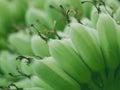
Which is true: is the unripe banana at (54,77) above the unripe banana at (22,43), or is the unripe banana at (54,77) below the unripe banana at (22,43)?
below

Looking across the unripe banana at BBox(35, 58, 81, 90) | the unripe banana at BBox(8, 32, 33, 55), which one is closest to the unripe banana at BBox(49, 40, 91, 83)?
the unripe banana at BBox(35, 58, 81, 90)

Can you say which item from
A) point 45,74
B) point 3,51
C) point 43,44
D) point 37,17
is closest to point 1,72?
point 3,51

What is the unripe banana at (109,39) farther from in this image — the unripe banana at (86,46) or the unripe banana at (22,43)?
the unripe banana at (22,43)

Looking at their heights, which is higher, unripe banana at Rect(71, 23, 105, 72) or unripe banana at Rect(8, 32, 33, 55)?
unripe banana at Rect(8, 32, 33, 55)

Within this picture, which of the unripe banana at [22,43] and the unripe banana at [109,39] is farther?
the unripe banana at [22,43]

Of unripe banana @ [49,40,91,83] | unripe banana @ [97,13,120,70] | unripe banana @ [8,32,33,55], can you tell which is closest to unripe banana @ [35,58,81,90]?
unripe banana @ [49,40,91,83]

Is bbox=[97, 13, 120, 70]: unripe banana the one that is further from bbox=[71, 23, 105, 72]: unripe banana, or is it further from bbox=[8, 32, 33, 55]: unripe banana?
bbox=[8, 32, 33, 55]: unripe banana

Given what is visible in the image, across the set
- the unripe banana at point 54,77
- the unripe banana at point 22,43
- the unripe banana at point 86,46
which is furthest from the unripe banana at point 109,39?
the unripe banana at point 22,43

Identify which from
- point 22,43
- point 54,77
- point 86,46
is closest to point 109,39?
point 86,46

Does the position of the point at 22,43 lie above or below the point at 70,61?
above

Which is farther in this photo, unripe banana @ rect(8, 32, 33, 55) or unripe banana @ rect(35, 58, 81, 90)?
unripe banana @ rect(8, 32, 33, 55)

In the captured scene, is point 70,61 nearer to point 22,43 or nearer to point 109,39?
point 109,39

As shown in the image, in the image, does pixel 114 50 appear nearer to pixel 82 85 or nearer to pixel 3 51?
pixel 82 85

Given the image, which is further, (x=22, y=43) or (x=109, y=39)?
(x=22, y=43)
